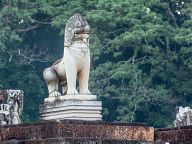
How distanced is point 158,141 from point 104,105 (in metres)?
24.4

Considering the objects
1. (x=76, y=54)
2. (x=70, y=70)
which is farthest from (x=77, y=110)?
(x=76, y=54)

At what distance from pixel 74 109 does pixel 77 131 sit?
310 centimetres

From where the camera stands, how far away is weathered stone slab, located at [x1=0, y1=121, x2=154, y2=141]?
2152cm

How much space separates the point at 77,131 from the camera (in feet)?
70.8

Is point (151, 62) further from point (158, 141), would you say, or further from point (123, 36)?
point (158, 141)

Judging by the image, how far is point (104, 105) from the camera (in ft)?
153

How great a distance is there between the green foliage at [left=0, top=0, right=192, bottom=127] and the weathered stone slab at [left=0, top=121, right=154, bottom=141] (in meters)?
22.3

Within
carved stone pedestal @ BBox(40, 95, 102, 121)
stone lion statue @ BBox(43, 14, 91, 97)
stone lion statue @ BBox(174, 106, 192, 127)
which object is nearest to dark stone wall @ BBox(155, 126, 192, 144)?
carved stone pedestal @ BBox(40, 95, 102, 121)

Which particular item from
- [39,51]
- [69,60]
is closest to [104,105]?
[39,51]

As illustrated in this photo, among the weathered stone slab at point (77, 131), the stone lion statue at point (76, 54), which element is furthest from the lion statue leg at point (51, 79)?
the weathered stone slab at point (77, 131)

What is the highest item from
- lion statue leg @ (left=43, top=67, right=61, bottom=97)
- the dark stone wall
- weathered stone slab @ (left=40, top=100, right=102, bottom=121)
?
lion statue leg @ (left=43, top=67, right=61, bottom=97)

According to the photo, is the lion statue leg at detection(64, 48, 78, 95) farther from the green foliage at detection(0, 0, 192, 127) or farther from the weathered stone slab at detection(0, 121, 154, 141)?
the green foliage at detection(0, 0, 192, 127)

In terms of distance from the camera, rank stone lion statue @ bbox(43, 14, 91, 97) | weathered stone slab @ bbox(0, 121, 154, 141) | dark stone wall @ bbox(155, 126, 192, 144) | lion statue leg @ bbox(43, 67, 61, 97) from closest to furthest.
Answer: weathered stone slab @ bbox(0, 121, 154, 141) < dark stone wall @ bbox(155, 126, 192, 144) < stone lion statue @ bbox(43, 14, 91, 97) < lion statue leg @ bbox(43, 67, 61, 97)

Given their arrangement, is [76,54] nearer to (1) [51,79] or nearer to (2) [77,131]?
(1) [51,79]
